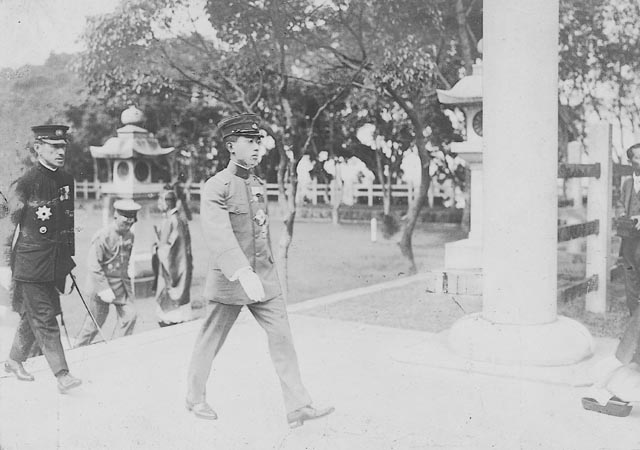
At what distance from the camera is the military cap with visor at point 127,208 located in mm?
5582

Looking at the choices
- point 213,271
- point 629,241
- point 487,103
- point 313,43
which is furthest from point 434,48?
point 213,271

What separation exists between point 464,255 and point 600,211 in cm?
124

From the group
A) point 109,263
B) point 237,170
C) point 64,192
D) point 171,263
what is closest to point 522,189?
point 237,170

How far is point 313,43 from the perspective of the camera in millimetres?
6469

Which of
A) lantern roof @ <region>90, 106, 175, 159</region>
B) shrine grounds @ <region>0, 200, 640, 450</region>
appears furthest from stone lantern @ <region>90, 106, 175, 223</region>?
shrine grounds @ <region>0, 200, 640, 450</region>

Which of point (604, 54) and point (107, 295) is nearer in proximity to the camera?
point (107, 295)

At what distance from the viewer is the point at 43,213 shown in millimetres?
3412

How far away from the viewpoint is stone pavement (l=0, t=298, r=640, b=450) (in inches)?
118

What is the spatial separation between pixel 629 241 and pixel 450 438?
2.70 meters

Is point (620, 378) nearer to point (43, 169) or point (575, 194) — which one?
point (43, 169)

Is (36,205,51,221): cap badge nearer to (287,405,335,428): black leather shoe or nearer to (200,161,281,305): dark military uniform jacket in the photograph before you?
(200,161,281,305): dark military uniform jacket

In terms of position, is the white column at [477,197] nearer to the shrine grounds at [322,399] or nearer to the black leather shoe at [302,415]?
the shrine grounds at [322,399]

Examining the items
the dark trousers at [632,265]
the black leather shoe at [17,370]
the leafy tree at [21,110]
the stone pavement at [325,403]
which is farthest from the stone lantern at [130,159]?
the dark trousers at [632,265]

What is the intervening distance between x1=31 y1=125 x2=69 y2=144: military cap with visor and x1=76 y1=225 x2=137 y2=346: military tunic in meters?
1.94
